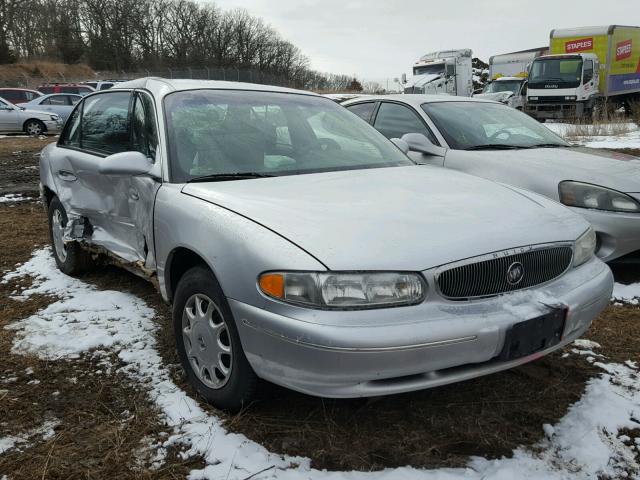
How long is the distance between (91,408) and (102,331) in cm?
93

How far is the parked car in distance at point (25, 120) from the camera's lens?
60.4ft

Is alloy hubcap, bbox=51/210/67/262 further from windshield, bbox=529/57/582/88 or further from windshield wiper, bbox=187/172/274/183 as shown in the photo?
windshield, bbox=529/57/582/88

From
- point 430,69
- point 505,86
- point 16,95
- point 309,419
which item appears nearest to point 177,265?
point 309,419

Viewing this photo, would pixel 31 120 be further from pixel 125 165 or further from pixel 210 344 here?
pixel 210 344

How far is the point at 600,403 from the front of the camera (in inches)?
103

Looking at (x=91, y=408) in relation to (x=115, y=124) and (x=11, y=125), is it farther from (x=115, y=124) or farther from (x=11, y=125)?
(x=11, y=125)

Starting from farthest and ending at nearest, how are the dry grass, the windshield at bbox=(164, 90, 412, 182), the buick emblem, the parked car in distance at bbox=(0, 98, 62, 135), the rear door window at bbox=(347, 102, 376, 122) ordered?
1. the dry grass
2. the parked car in distance at bbox=(0, 98, 62, 135)
3. the rear door window at bbox=(347, 102, 376, 122)
4. the windshield at bbox=(164, 90, 412, 182)
5. the buick emblem

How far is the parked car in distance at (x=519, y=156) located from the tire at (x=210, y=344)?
104 inches

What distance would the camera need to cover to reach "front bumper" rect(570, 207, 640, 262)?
398 cm

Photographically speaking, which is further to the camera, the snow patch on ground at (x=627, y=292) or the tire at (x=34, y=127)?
the tire at (x=34, y=127)

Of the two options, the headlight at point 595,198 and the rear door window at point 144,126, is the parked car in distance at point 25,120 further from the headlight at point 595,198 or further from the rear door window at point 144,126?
the headlight at point 595,198

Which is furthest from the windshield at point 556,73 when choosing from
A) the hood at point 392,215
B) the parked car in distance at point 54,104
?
the hood at point 392,215

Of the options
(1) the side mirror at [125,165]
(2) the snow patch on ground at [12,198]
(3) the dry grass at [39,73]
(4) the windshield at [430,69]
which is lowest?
(2) the snow patch on ground at [12,198]

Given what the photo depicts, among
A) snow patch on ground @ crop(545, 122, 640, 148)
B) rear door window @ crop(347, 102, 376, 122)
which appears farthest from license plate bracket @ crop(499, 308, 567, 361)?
snow patch on ground @ crop(545, 122, 640, 148)
